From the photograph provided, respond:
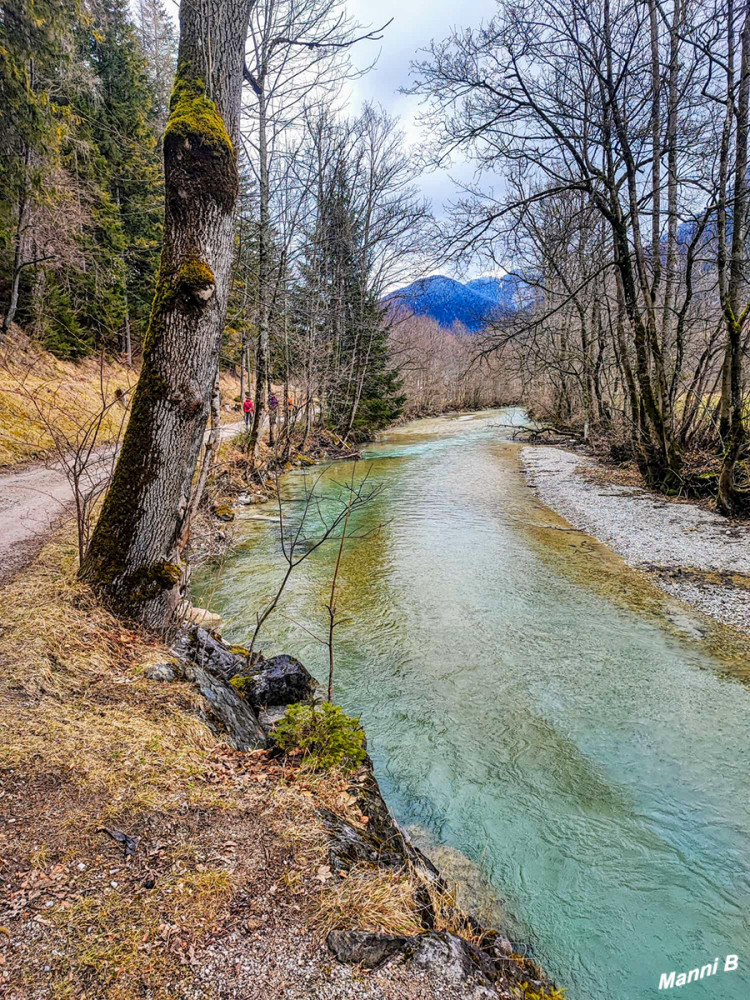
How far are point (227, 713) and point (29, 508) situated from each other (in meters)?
5.96

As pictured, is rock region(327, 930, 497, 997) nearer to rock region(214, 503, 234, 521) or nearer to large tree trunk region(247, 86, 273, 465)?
rock region(214, 503, 234, 521)

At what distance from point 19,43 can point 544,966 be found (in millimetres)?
18483

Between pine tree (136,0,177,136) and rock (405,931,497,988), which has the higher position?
pine tree (136,0,177,136)

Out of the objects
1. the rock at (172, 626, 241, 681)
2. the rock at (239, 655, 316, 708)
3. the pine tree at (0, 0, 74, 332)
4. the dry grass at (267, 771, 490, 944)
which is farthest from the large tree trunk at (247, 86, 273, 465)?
the dry grass at (267, 771, 490, 944)

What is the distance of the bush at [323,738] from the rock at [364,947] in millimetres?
1212

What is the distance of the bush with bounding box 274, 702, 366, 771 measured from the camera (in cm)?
313

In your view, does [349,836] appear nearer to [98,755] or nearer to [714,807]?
[98,755]

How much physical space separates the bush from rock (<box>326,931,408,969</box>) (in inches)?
47.7

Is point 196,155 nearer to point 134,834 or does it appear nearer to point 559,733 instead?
point 134,834

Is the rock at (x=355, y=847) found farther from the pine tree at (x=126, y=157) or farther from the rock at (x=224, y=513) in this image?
the pine tree at (x=126, y=157)

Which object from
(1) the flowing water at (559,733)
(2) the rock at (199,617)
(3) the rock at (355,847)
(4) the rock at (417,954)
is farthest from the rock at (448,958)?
(2) the rock at (199,617)

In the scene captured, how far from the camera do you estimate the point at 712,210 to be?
8602 millimetres

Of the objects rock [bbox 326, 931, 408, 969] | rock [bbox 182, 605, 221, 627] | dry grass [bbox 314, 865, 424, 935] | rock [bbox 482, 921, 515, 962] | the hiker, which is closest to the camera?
rock [bbox 326, 931, 408, 969]

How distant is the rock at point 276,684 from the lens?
4.09 m
